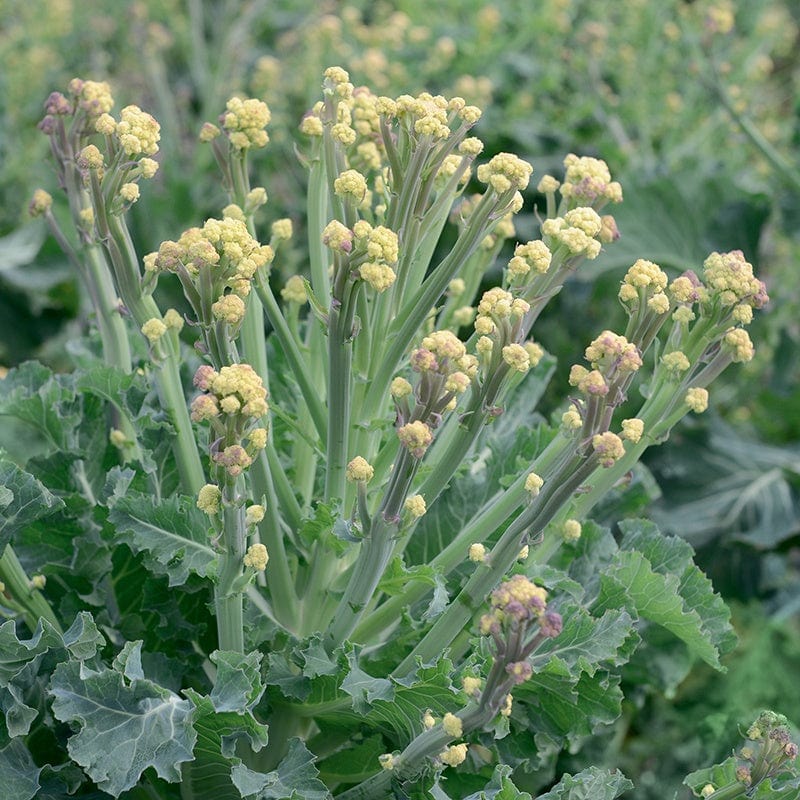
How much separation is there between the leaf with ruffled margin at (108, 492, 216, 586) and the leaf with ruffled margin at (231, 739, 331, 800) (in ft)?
0.54

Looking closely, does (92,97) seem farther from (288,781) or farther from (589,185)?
(288,781)

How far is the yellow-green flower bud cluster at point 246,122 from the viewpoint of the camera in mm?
1007

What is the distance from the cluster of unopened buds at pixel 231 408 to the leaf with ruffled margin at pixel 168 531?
0.55ft

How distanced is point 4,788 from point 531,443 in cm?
60

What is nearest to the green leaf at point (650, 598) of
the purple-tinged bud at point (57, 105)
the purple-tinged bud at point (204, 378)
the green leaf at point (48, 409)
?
the purple-tinged bud at point (204, 378)

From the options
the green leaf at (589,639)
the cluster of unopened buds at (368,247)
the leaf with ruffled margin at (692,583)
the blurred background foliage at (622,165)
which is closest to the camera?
the cluster of unopened buds at (368,247)

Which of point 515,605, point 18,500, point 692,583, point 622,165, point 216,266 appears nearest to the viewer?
point 515,605

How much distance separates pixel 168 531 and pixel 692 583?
0.50 m

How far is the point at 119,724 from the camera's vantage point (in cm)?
87

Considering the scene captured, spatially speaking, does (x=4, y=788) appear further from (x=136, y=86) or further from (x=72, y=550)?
(x=136, y=86)

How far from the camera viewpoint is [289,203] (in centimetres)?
287

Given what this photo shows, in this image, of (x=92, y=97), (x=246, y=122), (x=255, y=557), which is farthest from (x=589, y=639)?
(x=92, y=97)

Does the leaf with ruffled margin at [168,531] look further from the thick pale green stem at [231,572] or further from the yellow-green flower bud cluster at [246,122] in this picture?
the yellow-green flower bud cluster at [246,122]

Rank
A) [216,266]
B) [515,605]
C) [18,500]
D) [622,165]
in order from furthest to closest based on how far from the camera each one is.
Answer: [622,165], [18,500], [216,266], [515,605]
